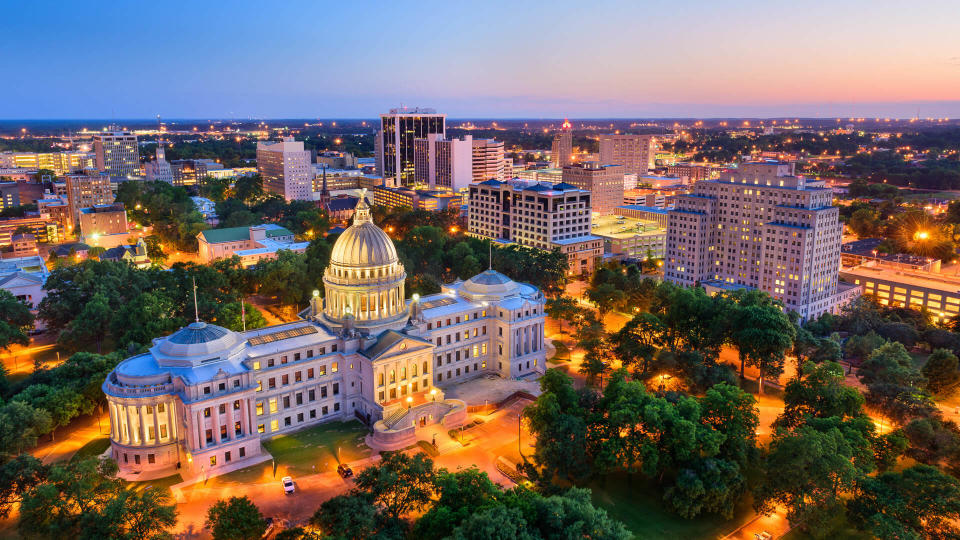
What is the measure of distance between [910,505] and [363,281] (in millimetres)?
64935

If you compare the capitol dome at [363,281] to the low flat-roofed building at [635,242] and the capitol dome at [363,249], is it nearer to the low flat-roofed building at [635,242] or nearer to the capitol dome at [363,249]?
the capitol dome at [363,249]

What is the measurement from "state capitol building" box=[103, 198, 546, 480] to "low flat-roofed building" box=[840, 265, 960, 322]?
80.2 metres

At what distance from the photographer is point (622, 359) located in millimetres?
92750

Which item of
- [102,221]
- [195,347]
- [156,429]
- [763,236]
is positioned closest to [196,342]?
[195,347]

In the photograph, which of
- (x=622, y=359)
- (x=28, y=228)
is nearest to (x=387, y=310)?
(x=622, y=359)

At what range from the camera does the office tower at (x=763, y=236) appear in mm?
121500

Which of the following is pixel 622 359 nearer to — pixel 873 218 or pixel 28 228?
pixel 873 218

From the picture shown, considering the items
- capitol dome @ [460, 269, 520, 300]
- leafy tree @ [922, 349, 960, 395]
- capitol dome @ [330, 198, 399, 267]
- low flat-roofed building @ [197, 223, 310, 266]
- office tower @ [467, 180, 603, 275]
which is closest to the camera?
leafy tree @ [922, 349, 960, 395]

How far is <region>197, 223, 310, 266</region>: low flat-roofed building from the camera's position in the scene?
152500mm

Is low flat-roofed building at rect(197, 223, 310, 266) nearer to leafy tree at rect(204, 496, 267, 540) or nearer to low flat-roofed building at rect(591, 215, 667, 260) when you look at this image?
low flat-roofed building at rect(591, 215, 667, 260)

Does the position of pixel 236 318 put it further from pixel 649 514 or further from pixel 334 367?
pixel 649 514

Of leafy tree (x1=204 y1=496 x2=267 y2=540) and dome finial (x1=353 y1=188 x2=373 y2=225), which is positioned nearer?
leafy tree (x1=204 y1=496 x2=267 y2=540)

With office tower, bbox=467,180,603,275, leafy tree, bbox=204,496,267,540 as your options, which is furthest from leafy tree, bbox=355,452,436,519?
office tower, bbox=467,180,603,275

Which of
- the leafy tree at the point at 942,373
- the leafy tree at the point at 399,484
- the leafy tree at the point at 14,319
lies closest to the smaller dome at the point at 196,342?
the leafy tree at the point at 399,484
